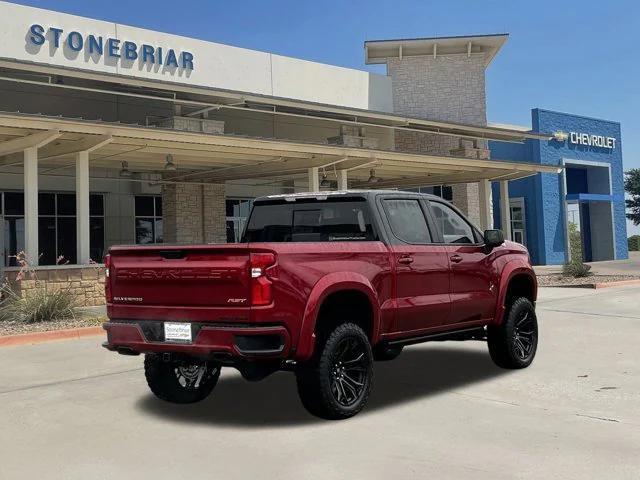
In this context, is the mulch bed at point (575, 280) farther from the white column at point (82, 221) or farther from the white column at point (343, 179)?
the white column at point (82, 221)

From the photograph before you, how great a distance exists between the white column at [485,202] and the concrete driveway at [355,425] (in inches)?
Result: 743

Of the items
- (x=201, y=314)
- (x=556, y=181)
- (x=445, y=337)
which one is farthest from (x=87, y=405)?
(x=556, y=181)

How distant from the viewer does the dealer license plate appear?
5.62 meters

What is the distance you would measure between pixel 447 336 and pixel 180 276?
3.02m

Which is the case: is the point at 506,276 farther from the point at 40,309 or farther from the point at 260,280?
the point at 40,309

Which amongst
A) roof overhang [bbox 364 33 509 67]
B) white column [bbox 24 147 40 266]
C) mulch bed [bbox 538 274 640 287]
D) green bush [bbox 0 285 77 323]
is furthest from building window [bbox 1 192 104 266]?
mulch bed [bbox 538 274 640 287]

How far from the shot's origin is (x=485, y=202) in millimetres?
27609

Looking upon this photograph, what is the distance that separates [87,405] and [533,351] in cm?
506

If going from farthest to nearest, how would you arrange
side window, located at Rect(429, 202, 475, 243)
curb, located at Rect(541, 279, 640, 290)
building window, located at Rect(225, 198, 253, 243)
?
building window, located at Rect(225, 198, 253, 243) < curb, located at Rect(541, 279, 640, 290) < side window, located at Rect(429, 202, 475, 243)

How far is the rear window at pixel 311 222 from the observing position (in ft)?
22.0

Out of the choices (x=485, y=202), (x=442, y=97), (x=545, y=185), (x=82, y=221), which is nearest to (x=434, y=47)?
(x=442, y=97)

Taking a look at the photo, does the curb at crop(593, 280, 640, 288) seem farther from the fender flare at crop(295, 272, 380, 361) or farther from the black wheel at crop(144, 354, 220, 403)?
the black wheel at crop(144, 354, 220, 403)

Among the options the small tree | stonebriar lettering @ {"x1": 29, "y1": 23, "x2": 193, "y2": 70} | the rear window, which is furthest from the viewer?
the small tree

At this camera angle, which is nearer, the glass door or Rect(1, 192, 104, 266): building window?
Rect(1, 192, 104, 266): building window
